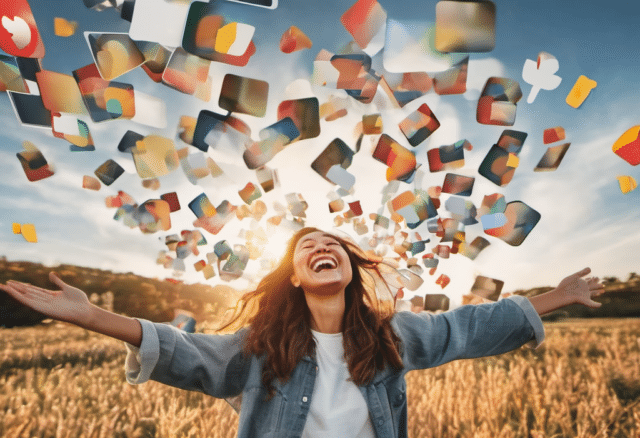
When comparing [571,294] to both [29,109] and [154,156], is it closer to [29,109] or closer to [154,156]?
[154,156]

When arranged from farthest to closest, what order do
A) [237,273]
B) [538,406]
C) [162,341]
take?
[237,273] → [538,406] → [162,341]

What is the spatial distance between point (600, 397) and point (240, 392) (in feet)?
10.1

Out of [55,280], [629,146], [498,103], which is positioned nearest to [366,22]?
[498,103]

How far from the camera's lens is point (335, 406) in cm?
212

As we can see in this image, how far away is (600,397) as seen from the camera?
355 centimetres

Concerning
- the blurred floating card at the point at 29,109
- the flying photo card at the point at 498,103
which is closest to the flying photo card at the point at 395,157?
the flying photo card at the point at 498,103

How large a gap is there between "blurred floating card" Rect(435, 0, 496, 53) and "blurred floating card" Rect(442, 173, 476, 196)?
130cm

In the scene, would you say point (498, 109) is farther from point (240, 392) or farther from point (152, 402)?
point (152, 402)

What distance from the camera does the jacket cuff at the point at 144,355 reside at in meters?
1.87

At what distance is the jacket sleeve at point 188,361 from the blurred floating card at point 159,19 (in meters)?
2.53

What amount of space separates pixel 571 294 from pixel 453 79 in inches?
89.1

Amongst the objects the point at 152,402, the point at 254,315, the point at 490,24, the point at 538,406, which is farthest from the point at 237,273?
the point at 490,24

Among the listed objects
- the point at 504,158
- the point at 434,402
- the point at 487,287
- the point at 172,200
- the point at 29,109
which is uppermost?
the point at 504,158

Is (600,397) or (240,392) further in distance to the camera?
(600,397)
